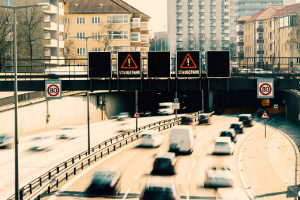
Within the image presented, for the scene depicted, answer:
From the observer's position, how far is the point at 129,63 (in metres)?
A: 27.7

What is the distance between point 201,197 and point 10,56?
55.9 meters

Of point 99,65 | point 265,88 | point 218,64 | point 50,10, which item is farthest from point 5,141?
point 50,10

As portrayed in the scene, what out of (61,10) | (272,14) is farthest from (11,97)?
(272,14)

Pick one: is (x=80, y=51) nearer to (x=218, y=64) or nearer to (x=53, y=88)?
(x=53, y=88)

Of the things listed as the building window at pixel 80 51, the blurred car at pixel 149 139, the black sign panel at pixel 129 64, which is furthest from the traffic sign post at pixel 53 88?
the building window at pixel 80 51

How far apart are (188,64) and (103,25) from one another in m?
78.6

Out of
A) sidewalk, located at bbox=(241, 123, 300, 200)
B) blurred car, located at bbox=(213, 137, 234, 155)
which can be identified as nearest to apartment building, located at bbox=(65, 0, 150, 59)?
sidewalk, located at bbox=(241, 123, 300, 200)

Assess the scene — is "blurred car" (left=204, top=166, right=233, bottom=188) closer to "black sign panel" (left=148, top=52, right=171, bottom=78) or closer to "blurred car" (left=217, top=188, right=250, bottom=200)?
"blurred car" (left=217, top=188, right=250, bottom=200)

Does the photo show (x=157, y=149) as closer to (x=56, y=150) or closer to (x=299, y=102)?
(x=56, y=150)

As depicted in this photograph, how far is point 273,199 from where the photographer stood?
2570 cm

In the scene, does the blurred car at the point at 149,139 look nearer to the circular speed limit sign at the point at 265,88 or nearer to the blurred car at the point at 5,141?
the blurred car at the point at 5,141

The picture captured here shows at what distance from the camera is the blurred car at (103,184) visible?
83.0ft

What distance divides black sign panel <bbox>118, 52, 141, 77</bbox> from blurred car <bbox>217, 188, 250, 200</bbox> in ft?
27.5

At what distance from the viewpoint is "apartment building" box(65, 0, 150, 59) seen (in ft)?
338
